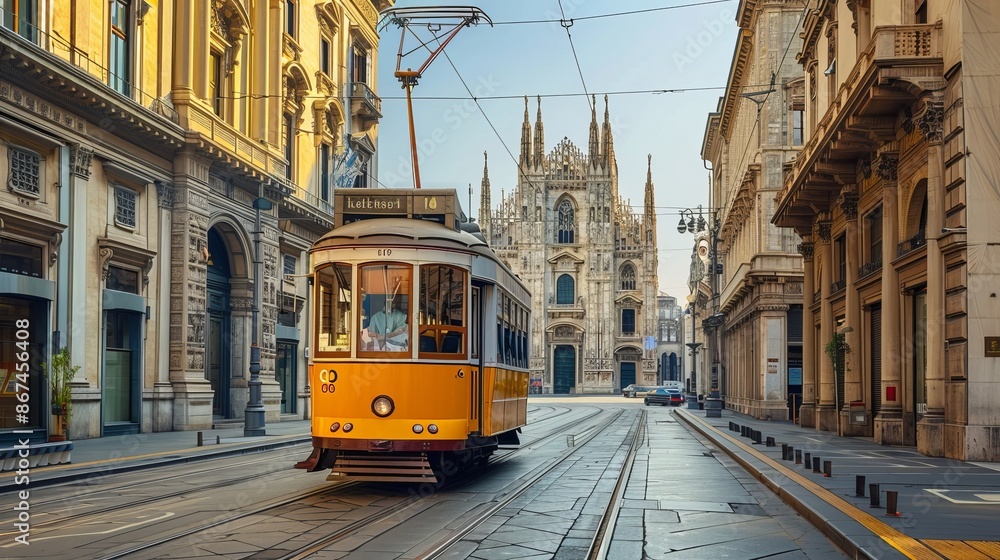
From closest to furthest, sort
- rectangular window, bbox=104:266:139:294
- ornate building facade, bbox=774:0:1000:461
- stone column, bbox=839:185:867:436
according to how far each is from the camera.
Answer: ornate building facade, bbox=774:0:1000:461 → rectangular window, bbox=104:266:139:294 → stone column, bbox=839:185:867:436

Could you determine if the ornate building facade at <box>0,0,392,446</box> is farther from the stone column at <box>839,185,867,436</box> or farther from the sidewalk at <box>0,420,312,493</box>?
the stone column at <box>839,185,867,436</box>

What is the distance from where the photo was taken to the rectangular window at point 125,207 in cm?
2483

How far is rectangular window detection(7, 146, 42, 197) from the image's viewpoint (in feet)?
67.1


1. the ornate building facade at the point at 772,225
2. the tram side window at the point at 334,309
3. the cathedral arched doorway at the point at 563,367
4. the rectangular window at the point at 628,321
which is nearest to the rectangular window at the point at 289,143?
the ornate building facade at the point at 772,225

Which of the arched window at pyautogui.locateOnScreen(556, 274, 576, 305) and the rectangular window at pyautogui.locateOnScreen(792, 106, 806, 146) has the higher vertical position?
the rectangular window at pyautogui.locateOnScreen(792, 106, 806, 146)

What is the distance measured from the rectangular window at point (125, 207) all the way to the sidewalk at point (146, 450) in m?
5.22

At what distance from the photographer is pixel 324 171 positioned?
134 feet

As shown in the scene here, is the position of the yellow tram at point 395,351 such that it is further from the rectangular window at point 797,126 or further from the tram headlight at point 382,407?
the rectangular window at point 797,126

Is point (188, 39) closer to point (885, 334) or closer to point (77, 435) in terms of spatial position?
point (77, 435)

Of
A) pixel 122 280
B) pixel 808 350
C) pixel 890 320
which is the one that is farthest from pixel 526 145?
pixel 890 320

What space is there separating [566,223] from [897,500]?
96835 millimetres

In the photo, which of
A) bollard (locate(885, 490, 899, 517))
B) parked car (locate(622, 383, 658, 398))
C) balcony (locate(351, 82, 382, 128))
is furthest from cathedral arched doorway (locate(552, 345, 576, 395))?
bollard (locate(885, 490, 899, 517))

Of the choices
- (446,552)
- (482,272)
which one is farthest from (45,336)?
(446,552)

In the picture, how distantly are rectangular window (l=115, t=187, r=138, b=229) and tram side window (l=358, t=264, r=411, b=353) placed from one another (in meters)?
14.2
